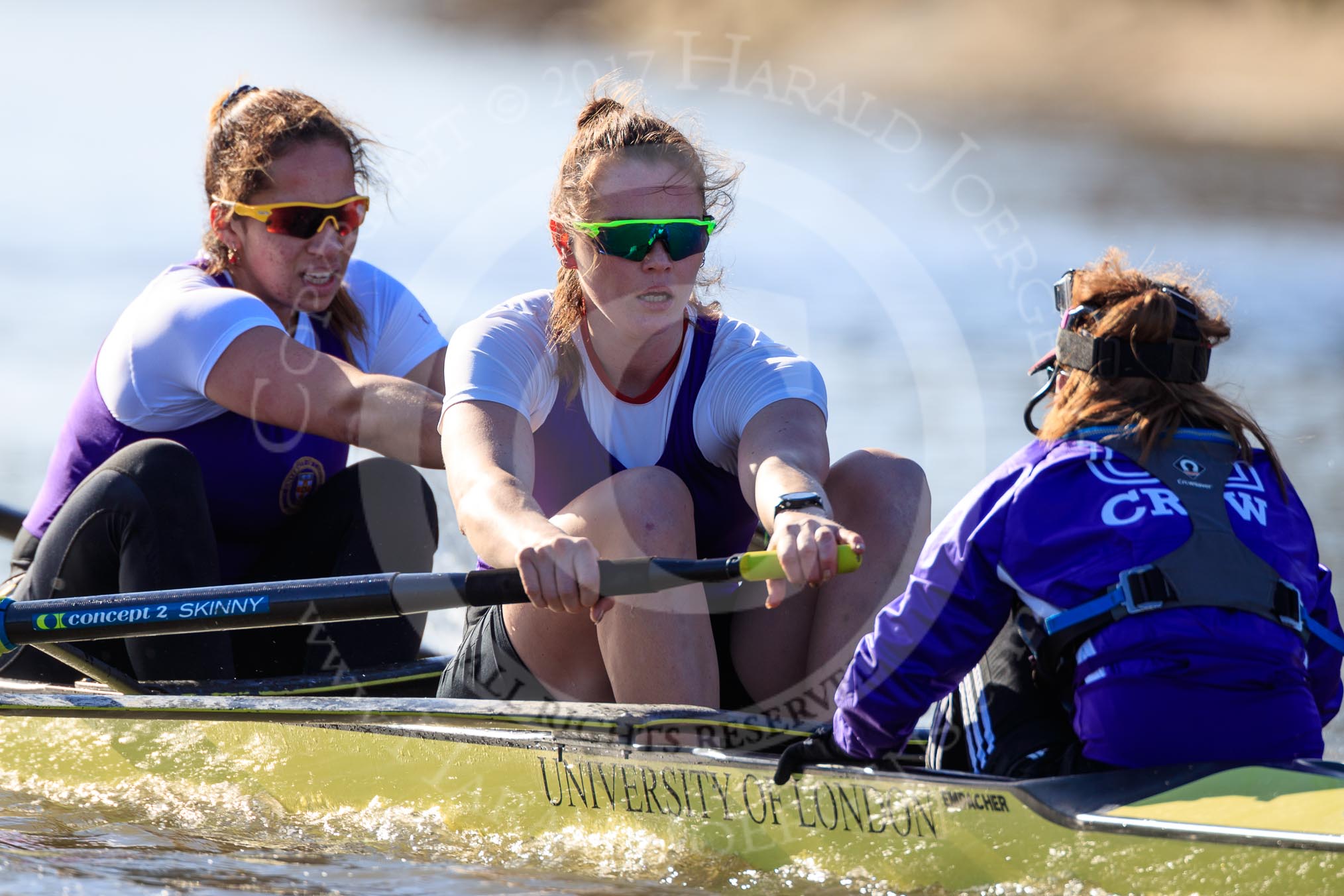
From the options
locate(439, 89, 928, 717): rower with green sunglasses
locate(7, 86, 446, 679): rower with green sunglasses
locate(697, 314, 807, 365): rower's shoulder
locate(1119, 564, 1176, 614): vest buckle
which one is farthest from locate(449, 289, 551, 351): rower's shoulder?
locate(1119, 564, 1176, 614): vest buckle

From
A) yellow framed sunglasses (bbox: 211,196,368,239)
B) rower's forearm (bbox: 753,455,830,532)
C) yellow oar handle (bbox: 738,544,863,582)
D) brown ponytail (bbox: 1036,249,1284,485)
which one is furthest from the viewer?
yellow framed sunglasses (bbox: 211,196,368,239)

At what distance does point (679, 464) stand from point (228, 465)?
1118mm

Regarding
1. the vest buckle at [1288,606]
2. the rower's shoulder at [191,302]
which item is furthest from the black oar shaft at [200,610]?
the vest buckle at [1288,606]

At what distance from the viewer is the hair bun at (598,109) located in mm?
2744

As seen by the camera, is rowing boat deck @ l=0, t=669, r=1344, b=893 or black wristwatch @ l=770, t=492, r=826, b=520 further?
black wristwatch @ l=770, t=492, r=826, b=520

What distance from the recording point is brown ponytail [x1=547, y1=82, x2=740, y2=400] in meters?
2.65

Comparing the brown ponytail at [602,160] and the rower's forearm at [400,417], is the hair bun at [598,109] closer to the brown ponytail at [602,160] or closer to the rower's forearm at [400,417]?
the brown ponytail at [602,160]

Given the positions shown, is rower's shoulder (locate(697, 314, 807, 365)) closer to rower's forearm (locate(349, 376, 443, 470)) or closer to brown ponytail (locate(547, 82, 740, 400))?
brown ponytail (locate(547, 82, 740, 400))

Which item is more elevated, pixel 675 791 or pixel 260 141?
pixel 260 141

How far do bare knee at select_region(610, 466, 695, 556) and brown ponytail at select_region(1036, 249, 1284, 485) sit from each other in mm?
664

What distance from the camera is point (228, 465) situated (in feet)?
10.6

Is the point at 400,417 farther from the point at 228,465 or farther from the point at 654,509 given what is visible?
the point at 654,509

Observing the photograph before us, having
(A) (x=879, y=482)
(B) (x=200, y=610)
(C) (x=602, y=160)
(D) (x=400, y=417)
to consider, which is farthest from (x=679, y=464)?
(B) (x=200, y=610)

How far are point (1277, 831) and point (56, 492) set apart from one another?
266cm
